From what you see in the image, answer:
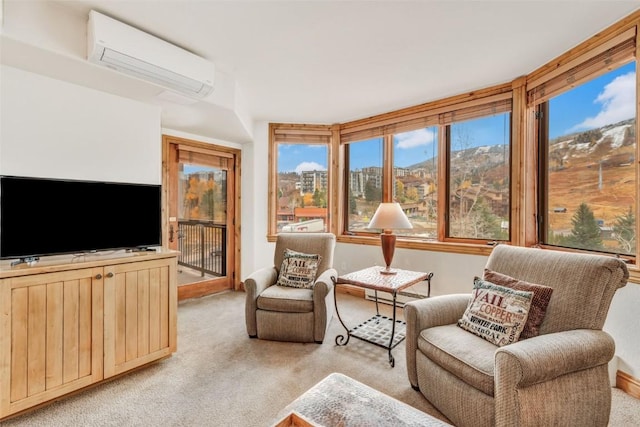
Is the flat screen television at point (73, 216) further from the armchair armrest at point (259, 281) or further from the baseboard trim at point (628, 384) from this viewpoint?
the baseboard trim at point (628, 384)

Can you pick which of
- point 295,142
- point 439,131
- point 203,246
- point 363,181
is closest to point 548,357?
point 439,131

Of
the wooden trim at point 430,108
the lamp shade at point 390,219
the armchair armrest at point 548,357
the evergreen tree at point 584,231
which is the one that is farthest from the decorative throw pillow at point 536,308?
the wooden trim at point 430,108

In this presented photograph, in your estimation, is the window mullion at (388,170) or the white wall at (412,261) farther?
the window mullion at (388,170)

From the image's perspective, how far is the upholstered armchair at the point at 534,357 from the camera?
1358mm

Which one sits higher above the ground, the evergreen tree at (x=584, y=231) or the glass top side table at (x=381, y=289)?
the evergreen tree at (x=584, y=231)

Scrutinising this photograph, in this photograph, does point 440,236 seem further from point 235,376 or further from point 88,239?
point 88,239

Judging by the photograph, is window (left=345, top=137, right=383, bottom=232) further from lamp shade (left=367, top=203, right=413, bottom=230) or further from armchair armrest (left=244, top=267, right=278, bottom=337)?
armchair armrest (left=244, top=267, right=278, bottom=337)

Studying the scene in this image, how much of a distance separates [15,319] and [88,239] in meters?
0.60

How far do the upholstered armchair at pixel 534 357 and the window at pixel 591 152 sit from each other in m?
0.75

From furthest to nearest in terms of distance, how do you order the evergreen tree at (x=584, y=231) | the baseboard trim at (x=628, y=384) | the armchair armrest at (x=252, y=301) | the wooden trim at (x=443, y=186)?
the wooden trim at (x=443, y=186) < the armchair armrest at (x=252, y=301) < the evergreen tree at (x=584, y=231) < the baseboard trim at (x=628, y=384)

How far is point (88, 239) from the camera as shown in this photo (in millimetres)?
2135

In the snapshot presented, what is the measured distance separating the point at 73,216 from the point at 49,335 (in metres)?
0.76

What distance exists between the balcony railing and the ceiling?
4.62 feet

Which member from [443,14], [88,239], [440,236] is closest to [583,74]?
[443,14]
